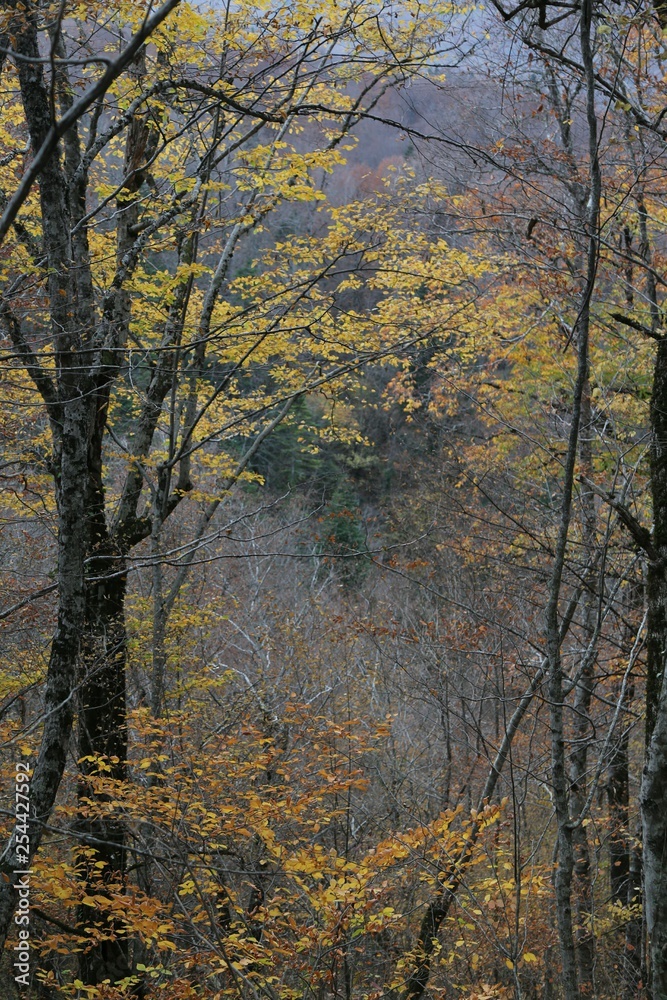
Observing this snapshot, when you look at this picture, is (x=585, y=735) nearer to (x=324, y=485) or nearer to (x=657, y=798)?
(x=324, y=485)

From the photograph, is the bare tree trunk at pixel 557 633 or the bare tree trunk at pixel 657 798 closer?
the bare tree trunk at pixel 657 798

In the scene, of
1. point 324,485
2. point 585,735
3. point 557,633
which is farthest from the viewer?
point 324,485

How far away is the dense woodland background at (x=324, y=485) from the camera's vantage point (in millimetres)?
3721

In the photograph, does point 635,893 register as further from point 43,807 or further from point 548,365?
point 43,807

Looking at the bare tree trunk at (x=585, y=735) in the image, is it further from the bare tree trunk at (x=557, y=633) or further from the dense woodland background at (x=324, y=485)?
the bare tree trunk at (x=557, y=633)

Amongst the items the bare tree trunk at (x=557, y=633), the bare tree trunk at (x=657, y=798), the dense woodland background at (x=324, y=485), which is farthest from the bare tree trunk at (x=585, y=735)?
the bare tree trunk at (x=557, y=633)

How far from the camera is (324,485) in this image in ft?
24.6

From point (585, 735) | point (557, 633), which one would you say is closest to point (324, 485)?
point (585, 735)

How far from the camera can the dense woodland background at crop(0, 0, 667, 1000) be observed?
12.2 ft

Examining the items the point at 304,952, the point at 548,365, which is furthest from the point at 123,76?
the point at 304,952

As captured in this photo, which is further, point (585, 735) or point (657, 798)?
point (585, 735)

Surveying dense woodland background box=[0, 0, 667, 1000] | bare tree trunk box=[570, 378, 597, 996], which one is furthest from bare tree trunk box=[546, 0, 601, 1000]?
bare tree trunk box=[570, 378, 597, 996]

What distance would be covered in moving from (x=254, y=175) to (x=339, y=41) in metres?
1.15

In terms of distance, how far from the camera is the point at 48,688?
3680 mm
